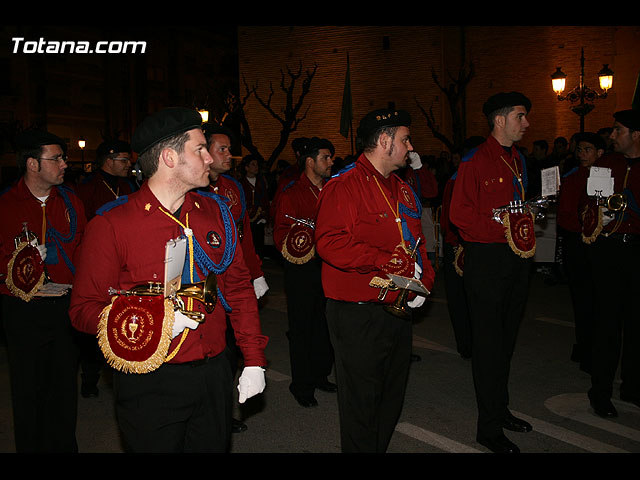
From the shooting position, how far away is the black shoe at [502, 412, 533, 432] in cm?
519

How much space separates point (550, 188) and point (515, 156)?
39cm

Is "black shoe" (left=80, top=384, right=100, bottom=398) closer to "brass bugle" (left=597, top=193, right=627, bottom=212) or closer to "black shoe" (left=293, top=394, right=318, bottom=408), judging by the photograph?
"black shoe" (left=293, top=394, right=318, bottom=408)

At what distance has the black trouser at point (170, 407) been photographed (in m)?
2.74

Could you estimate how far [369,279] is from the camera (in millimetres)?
3750

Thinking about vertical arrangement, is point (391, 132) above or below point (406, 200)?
above

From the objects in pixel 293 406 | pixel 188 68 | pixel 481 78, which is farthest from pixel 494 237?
pixel 188 68

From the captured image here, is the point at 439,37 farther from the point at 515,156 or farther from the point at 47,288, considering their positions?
the point at 47,288

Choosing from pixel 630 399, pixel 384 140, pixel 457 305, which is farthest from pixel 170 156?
pixel 457 305

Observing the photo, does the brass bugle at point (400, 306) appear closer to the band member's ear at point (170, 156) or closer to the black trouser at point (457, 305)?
the band member's ear at point (170, 156)

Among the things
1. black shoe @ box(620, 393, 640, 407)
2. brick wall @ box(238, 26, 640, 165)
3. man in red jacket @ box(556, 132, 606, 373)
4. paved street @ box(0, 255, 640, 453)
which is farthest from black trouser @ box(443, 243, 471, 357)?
brick wall @ box(238, 26, 640, 165)

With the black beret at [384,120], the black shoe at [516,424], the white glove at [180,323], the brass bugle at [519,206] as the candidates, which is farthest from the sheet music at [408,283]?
the black shoe at [516,424]

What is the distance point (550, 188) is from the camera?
5047mm

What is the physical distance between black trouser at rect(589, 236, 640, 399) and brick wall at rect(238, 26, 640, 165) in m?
23.6

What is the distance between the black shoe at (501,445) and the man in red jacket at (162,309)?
2584mm
